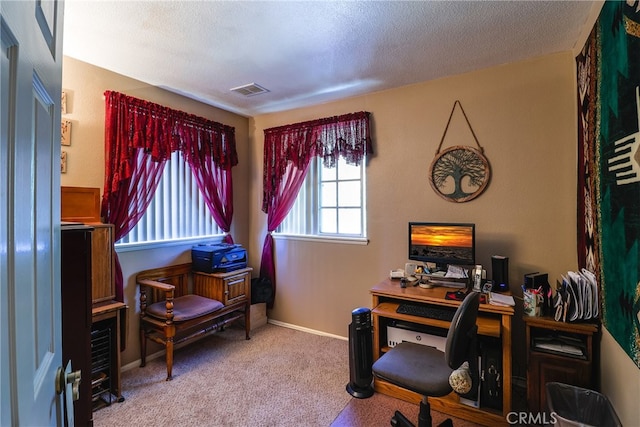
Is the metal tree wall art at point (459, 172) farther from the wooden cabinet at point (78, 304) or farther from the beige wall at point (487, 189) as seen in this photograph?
the wooden cabinet at point (78, 304)

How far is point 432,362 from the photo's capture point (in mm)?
1750

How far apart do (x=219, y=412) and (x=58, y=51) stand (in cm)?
222

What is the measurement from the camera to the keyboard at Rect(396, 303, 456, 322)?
207 centimetres

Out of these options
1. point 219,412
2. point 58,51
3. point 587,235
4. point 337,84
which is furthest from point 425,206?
point 58,51

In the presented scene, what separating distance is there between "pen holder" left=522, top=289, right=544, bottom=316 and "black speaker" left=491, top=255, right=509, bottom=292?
0.28 meters

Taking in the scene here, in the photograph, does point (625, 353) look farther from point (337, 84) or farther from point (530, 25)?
point (337, 84)

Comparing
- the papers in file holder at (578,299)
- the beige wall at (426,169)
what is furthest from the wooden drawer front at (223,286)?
the papers in file holder at (578,299)

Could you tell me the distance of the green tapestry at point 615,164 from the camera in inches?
47.6

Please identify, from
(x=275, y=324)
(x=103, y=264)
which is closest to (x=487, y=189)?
(x=275, y=324)

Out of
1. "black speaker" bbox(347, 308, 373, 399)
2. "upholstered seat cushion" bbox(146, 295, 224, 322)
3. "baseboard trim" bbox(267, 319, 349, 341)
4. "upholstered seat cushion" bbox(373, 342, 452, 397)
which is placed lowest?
"baseboard trim" bbox(267, 319, 349, 341)

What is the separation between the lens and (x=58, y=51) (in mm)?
A: 832

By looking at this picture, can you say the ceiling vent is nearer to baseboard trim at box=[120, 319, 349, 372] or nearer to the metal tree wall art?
the metal tree wall art

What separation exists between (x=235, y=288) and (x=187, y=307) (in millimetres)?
509

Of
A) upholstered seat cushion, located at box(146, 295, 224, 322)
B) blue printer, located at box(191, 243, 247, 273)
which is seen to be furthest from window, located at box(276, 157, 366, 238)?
upholstered seat cushion, located at box(146, 295, 224, 322)
